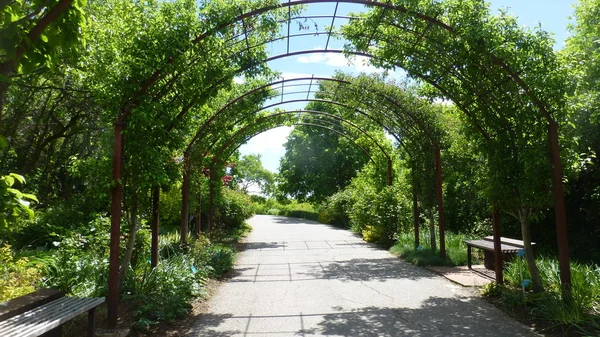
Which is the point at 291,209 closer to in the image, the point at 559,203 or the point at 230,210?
the point at 230,210

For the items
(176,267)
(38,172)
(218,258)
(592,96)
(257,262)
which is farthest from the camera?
(38,172)

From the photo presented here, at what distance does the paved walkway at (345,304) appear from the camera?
18.1ft

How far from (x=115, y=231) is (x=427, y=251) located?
8.04 m

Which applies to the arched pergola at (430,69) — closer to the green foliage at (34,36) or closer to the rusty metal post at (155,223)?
the rusty metal post at (155,223)

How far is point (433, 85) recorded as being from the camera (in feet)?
27.5

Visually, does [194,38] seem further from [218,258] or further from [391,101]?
[391,101]

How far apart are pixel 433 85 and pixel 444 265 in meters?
4.33

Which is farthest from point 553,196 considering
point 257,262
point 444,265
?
point 257,262

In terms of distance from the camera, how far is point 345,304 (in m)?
6.85

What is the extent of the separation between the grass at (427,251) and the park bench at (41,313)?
7775mm

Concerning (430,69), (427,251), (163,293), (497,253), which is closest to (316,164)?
(427,251)

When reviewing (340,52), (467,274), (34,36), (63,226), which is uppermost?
(340,52)

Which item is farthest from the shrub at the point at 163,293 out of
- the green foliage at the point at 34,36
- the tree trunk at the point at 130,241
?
the green foliage at the point at 34,36

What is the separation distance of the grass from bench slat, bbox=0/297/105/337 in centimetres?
780
